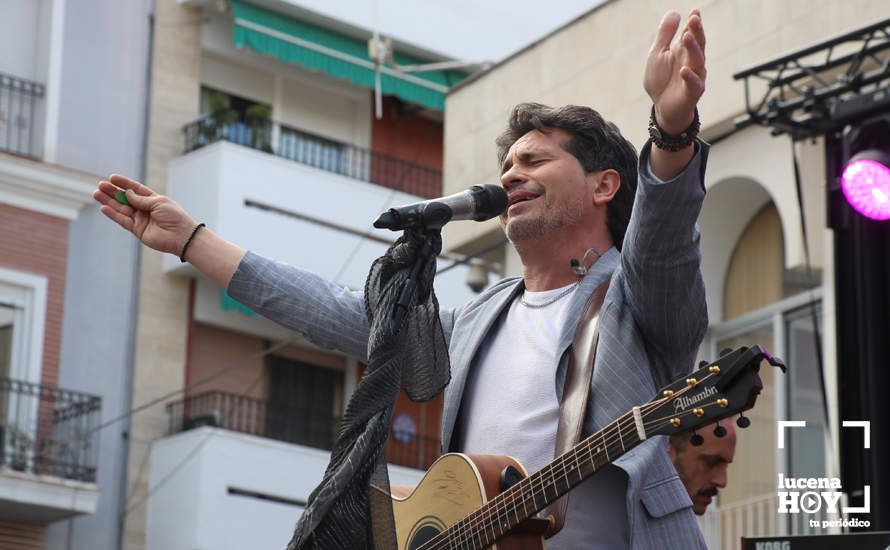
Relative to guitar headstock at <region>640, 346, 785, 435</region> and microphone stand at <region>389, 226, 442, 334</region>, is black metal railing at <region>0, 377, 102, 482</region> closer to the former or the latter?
microphone stand at <region>389, 226, 442, 334</region>

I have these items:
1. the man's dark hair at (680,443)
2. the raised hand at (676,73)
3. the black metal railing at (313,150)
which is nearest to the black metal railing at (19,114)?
the black metal railing at (313,150)

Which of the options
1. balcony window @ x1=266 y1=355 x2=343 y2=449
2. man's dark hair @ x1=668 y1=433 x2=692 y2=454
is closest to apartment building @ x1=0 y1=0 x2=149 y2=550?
balcony window @ x1=266 y1=355 x2=343 y2=449

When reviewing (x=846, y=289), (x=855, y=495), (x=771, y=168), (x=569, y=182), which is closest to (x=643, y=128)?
(x=771, y=168)

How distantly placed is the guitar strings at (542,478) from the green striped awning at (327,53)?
52.9 feet

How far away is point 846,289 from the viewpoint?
35.3ft

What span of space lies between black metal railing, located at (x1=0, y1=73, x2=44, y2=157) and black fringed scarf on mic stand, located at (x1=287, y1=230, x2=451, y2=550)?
15503mm

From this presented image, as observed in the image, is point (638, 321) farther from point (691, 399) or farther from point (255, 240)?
point (255, 240)

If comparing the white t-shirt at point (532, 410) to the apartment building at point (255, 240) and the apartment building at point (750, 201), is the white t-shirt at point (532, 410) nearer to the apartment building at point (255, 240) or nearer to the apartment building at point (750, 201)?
the apartment building at point (750, 201)

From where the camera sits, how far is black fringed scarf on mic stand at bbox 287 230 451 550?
4.05 metres

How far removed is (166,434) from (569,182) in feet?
51.1

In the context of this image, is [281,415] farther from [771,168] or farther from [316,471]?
[771,168]

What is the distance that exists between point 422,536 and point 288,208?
617 inches

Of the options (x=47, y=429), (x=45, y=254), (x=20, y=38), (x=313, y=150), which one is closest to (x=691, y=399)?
(x=47, y=429)

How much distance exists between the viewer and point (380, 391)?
4.14m
